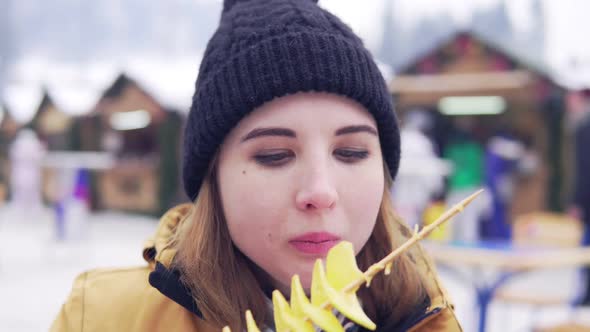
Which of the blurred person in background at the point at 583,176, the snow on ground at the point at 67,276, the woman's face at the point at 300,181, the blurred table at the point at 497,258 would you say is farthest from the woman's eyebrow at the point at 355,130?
the blurred person in background at the point at 583,176

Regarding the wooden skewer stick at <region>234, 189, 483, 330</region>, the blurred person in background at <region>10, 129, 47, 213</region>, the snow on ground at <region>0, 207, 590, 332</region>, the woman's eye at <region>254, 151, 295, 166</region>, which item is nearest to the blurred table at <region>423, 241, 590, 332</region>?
the snow on ground at <region>0, 207, 590, 332</region>

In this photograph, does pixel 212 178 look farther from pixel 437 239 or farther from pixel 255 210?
pixel 437 239

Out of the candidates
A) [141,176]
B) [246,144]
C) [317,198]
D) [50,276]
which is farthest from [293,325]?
[141,176]

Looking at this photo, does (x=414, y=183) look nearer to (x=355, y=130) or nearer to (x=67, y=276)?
(x=355, y=130)

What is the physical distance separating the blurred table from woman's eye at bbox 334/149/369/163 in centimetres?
160

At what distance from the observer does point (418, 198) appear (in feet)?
16.4

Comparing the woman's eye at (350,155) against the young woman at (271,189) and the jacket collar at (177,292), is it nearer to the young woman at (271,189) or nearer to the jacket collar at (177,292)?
the young woman at (271,189)

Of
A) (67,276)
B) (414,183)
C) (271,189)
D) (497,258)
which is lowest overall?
(67,276)

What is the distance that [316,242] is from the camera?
1.02m

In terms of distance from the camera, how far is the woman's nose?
38.7 inches

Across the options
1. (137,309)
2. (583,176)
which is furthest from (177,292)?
(583,176)

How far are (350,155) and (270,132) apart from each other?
0.61ft

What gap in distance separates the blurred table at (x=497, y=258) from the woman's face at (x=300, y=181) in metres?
1.62

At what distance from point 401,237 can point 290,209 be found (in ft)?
1.61
